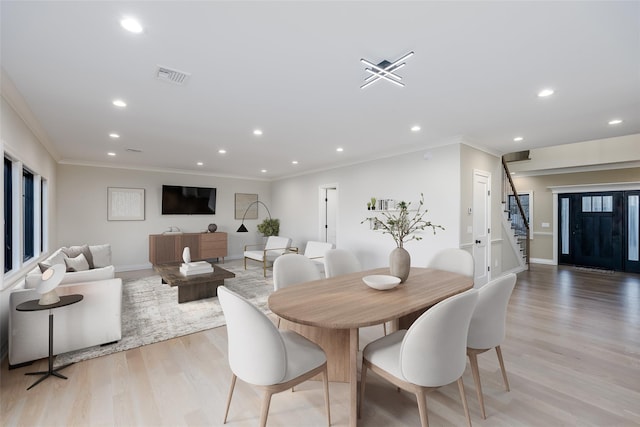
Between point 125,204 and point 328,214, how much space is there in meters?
4.94

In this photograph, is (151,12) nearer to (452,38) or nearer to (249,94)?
(249,94)

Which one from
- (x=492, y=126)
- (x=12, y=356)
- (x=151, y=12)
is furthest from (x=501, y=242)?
(x=12, y=356)

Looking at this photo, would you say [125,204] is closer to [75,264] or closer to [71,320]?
[75,264]

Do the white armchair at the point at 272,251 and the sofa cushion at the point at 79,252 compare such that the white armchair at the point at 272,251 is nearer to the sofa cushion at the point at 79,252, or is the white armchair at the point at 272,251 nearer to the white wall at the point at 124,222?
the white wall at the point at 124,222

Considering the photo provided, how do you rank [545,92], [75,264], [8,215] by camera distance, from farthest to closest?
[75,264], [8,215], [545,92]

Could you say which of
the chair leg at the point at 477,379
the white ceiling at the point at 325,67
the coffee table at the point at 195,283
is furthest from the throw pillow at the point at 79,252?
the chair leg at the point at 477,379

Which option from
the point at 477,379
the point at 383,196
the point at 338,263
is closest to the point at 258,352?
the point at 477,379

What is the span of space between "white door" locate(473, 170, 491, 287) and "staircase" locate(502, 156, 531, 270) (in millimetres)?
929

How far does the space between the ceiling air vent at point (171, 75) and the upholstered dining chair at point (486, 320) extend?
2901 mm

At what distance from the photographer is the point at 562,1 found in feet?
5.30

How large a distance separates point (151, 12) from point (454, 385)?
131 inches

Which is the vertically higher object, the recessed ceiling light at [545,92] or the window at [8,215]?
the recessed ceiling light at [545,92]

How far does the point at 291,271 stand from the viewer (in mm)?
2617

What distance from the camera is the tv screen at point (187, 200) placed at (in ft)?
23.8
